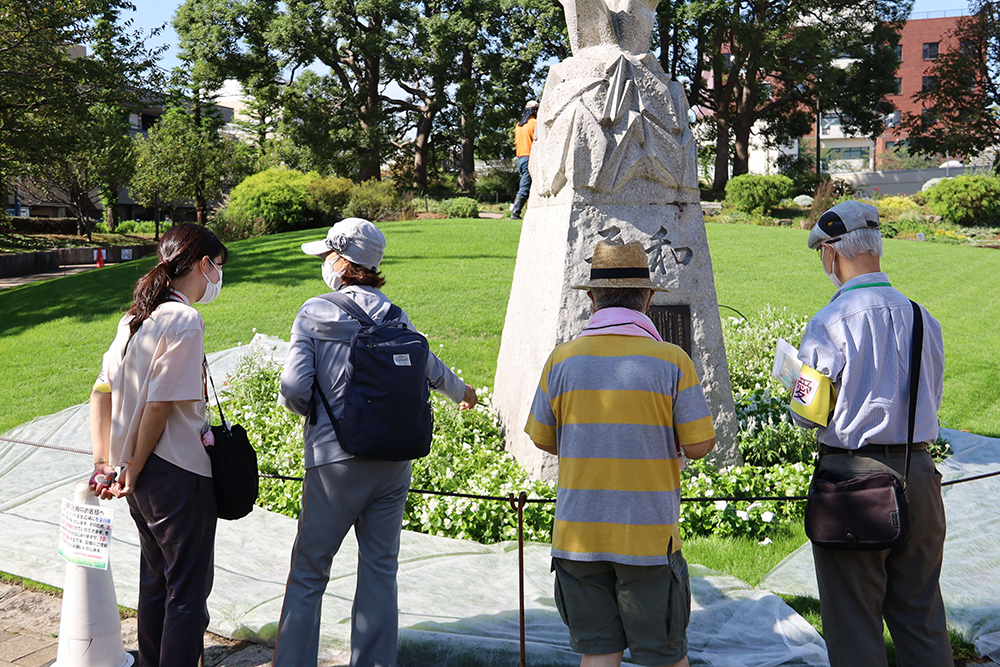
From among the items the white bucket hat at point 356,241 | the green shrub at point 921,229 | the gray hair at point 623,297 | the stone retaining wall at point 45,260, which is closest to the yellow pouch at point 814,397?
the gray hair at point 623,297

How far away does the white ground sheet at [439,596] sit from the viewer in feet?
11.0

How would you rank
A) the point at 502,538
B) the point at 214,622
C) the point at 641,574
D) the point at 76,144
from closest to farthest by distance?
the point at 641,574
the point at 214,622
the point at 502,538
the point at 76,144

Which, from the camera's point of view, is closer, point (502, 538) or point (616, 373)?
point (616, 373)

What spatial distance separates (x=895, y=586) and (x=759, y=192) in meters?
21.3

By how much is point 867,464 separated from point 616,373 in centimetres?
90

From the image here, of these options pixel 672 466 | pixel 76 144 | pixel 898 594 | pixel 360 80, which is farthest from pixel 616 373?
pixel 360 80

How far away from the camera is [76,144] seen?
16.6 metres

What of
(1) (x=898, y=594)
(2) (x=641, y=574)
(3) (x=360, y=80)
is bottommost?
(1) (x=898, y=594)

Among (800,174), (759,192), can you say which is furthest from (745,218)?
(800,174)

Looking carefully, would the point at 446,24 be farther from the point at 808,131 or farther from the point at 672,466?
the point at 672,466

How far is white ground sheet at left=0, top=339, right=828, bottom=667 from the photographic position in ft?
11.0

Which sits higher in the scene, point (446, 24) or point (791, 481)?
point (446, 24)

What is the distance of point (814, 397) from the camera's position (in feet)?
8.66

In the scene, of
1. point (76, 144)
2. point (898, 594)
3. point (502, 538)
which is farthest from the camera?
point (76, 144)
